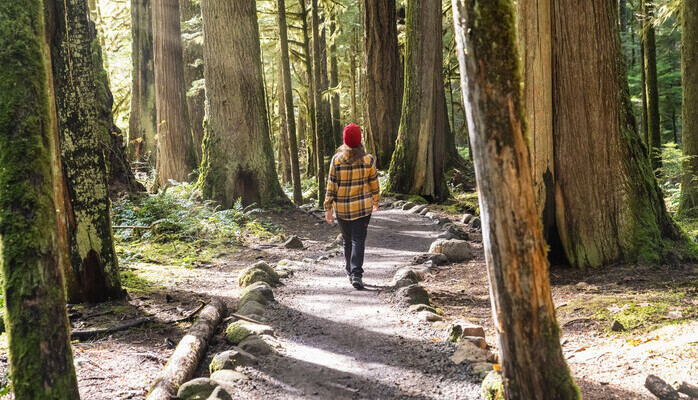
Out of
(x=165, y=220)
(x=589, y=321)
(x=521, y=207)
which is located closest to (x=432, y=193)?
(x=165, y=220)

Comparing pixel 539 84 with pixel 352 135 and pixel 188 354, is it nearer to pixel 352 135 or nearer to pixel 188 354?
pixel 352 135

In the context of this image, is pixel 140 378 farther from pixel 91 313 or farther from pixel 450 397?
pixel 450 397

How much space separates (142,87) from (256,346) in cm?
1437

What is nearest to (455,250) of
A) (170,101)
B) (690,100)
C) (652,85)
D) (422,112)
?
(690,100)

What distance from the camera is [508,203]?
2811 millimetres

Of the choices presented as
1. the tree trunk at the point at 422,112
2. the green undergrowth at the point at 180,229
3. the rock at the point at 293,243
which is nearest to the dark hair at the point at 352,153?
the green undergrowth at the point at 180,229

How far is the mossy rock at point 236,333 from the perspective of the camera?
5.02 metres

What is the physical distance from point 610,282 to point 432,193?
8683 millimetres

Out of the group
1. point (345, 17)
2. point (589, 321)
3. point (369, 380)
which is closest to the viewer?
point (369, 380)

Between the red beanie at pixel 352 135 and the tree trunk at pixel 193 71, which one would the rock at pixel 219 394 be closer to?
the red beanie at pixel 352 135

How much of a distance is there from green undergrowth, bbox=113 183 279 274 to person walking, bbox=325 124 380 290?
119 inches

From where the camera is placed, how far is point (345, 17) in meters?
23.0

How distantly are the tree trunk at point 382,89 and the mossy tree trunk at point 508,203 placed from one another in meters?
15.3

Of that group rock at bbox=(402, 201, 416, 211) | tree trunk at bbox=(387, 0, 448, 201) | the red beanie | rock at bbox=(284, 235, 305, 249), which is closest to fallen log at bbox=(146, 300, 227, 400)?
the red beanie
